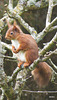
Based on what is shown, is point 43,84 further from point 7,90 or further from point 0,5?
point 0,5

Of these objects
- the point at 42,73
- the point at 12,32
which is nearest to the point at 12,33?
the point at 12,32

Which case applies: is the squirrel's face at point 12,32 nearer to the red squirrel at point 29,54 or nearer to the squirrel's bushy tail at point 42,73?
the red squirrel at point 29,54

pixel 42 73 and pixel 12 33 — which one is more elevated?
pixel 12 33

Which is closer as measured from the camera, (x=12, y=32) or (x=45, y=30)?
(x=45, y=30)

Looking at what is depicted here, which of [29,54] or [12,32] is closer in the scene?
[29,54]

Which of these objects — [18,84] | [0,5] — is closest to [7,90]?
[18,84]

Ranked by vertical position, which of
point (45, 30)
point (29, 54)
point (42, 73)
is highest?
point (45, 30)

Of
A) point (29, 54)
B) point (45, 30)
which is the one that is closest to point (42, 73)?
point (29, 54)

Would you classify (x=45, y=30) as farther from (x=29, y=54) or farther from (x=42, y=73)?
(x=42, y=73)

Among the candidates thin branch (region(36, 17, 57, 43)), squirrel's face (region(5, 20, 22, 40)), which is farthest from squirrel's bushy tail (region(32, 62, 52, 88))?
squirrel's face (region(5, 20, 22, 40))

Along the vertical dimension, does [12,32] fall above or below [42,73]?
above

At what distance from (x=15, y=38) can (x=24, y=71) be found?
0.48 m

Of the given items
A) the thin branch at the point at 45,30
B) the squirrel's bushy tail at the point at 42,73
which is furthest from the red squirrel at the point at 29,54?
the thin branch at the point at 45,30

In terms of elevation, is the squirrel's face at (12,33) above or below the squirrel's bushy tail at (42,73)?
above
